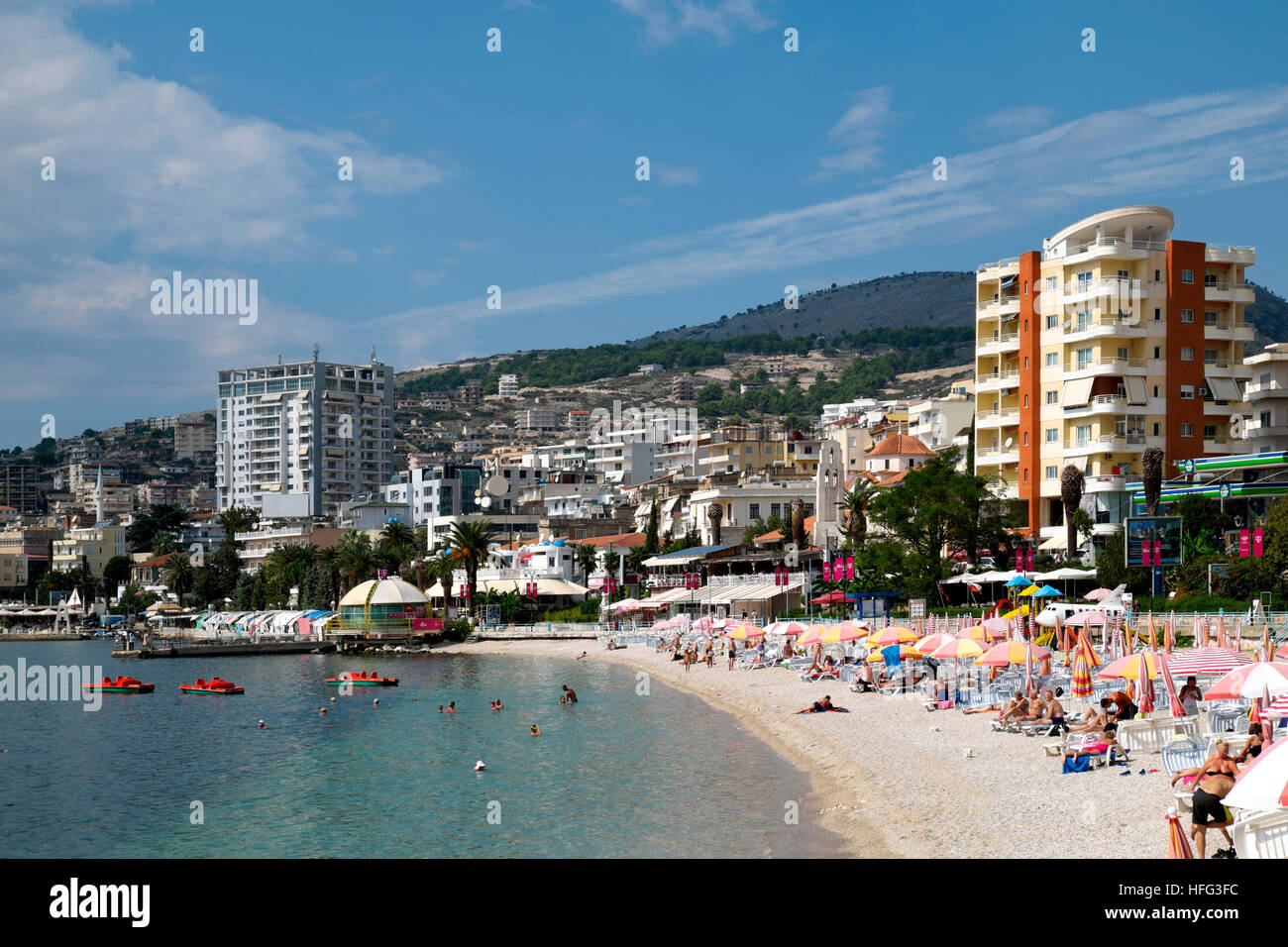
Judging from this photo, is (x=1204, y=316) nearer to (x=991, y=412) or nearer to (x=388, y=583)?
(x=991, y=412)

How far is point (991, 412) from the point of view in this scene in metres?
74.8

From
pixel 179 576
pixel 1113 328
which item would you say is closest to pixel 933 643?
pixel 1113 328

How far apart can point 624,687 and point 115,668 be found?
146 ft

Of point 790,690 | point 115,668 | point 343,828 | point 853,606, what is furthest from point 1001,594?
point 115,668

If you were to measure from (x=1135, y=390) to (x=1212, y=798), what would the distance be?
56.1 m

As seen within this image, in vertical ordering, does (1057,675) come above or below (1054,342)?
below

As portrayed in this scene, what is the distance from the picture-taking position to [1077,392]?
66.9m

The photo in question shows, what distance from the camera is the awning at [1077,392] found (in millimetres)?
66438

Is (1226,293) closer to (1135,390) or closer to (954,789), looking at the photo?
(1135,390)

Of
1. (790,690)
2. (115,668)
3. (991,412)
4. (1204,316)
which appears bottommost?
(115,668)

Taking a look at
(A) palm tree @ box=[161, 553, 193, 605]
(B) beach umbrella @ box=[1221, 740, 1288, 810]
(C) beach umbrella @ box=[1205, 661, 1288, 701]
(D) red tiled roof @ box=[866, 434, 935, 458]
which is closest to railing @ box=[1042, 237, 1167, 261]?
(D) red tiled roof @ box=[866, 434, 935, 458]

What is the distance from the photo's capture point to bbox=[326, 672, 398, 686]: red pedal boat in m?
59.3
